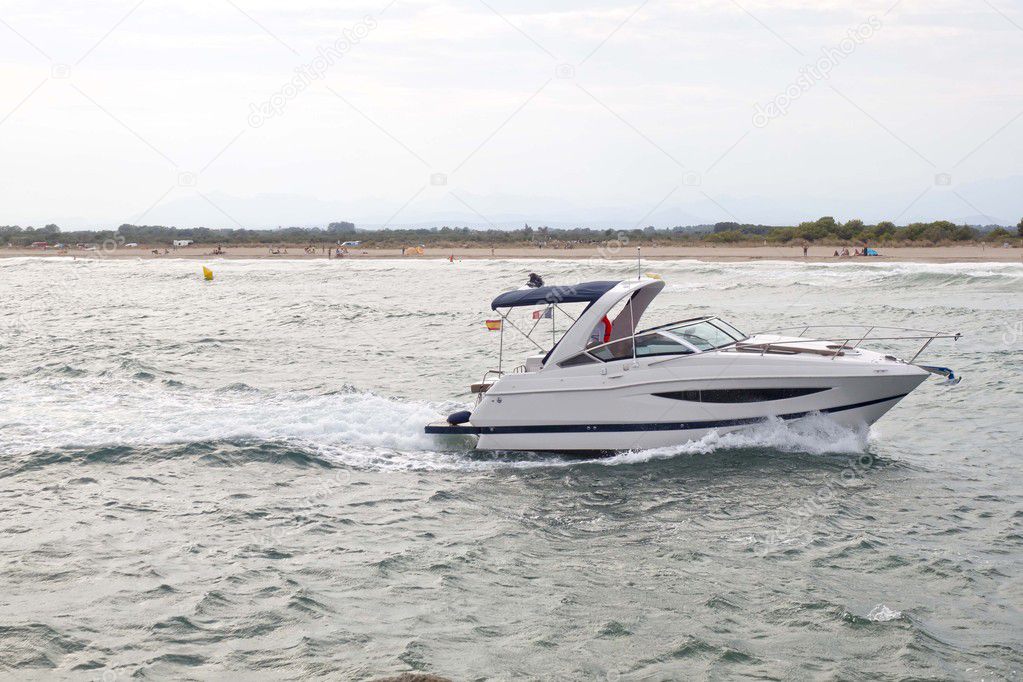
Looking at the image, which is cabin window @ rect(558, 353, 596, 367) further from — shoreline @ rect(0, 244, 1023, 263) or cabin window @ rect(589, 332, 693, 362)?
shoreline @ rect(0, 244, 1023, 263)

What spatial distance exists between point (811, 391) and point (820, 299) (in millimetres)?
27814

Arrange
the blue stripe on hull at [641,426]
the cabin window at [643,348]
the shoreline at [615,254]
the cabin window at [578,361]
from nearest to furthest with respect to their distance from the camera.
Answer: the blue stripe on hull at [641,426] → the cabin window at [643,348] → the cabin window at [578,361] → the shoreline at [615,254]

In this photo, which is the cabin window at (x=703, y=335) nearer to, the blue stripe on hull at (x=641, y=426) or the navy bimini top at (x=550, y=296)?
the blue stripe on hull at (x=641, y=426)

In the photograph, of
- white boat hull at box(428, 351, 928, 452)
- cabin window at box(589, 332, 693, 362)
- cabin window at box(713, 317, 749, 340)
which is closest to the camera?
white boat hull at box(428, 351, 928, 452)

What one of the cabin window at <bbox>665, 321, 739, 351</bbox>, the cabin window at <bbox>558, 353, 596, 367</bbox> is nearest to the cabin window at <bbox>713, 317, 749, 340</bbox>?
the cabin window at <bbox>665, 321, 739, 351</bbox>

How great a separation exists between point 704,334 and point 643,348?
1.30 metres

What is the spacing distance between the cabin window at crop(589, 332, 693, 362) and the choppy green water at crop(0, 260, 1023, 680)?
5.61ft

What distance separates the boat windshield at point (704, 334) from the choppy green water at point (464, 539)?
170 cm

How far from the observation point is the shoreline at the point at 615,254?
61969mm

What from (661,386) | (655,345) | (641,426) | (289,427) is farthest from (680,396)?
(289,427)

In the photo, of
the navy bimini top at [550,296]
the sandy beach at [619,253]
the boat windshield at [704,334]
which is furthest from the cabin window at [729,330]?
the sandy beach at [619,253]

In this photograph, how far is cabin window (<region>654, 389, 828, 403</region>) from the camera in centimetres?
1460

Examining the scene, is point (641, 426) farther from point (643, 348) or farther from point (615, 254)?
point (615, 254)

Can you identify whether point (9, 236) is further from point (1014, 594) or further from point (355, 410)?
point (1014, 594)
